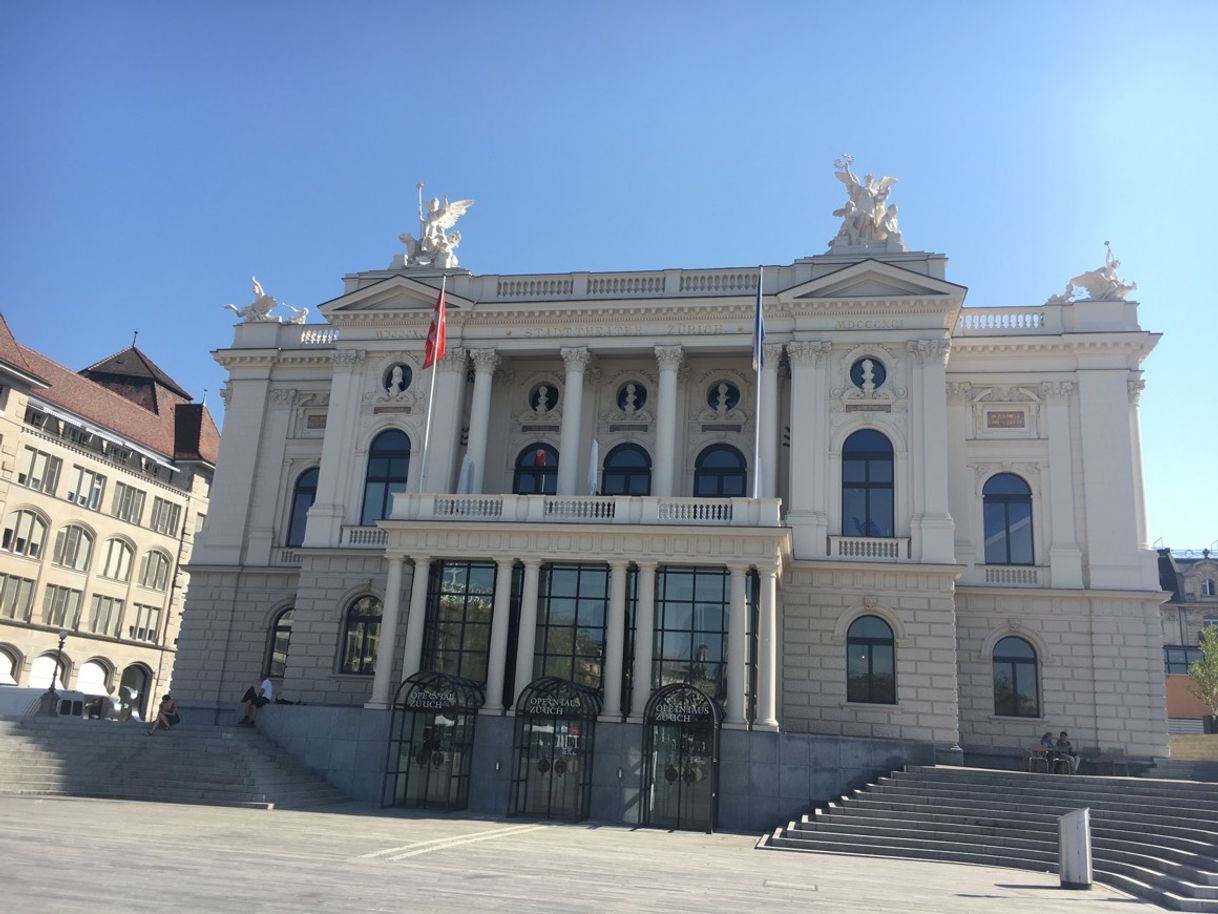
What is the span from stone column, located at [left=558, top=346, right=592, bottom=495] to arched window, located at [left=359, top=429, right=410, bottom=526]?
6127 mm

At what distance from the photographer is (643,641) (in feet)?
106

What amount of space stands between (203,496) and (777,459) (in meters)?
48.5

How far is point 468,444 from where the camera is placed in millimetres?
39719

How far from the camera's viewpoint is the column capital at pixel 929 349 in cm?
3675

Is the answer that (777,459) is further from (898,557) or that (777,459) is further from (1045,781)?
(1045,781)

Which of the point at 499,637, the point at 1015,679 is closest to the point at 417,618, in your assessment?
the point at 499,637

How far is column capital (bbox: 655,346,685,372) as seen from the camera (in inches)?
1527

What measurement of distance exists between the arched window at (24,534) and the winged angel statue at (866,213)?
4572 centimetres

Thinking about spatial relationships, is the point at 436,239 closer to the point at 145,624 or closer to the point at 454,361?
the point at 454,361

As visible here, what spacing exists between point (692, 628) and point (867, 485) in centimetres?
857

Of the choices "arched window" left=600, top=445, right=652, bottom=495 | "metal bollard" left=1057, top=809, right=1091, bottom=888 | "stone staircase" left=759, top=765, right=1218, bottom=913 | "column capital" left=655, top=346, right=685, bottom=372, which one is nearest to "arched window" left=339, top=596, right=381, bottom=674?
"arched window" left=600, top=445, right=652, bottom=495

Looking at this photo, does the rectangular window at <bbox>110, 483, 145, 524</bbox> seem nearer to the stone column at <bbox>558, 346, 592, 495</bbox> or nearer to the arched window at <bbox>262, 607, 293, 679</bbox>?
the arched window at <bbox>262, 607, 293, 679</bbox>

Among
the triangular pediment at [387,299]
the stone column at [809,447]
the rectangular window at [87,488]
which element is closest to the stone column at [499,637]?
the stone column at [809,447]

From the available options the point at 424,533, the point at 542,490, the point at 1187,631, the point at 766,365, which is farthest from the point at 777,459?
the point at 1187,631
